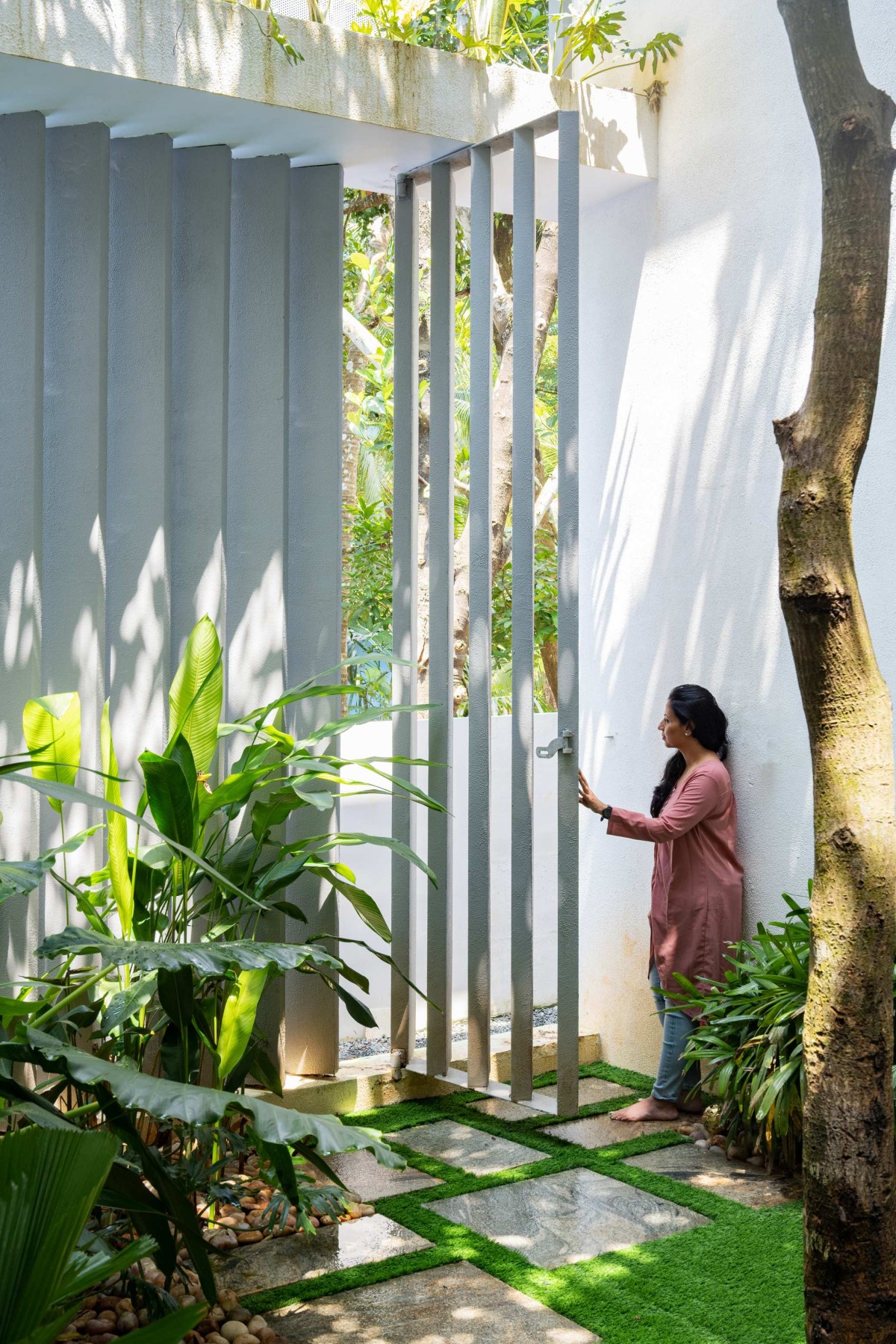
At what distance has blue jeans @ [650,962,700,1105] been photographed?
13.1 feet

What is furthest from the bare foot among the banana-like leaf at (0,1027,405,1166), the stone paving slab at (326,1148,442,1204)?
the banana-like leaf at (0,1027,405,1166)

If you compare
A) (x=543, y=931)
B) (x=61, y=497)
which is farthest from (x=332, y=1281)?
(x=543, y=931)

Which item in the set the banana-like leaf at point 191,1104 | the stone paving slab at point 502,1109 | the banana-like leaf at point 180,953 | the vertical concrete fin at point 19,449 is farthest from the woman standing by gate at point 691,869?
the banana-like leaf at point 191,1104

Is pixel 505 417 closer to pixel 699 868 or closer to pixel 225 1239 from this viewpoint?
pixel 699 868

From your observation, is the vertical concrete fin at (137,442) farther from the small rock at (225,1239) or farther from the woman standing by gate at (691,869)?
the woman standing by gate at (691,869)

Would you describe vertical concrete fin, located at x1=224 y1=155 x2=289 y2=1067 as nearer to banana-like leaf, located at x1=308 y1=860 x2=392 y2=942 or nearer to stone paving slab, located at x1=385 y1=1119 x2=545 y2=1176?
stone paving slab, located at x1=385 y1=1119 x2=545 y2=1176

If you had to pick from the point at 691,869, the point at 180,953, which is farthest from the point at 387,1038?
the point at 180,953

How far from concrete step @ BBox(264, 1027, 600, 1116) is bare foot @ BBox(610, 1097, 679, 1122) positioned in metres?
0.35

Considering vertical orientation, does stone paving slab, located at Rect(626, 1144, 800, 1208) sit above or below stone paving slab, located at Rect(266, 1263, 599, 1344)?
above

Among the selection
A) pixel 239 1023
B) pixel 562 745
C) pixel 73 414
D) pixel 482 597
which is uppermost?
pixel 73 414

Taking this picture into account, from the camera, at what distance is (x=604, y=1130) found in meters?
3.96

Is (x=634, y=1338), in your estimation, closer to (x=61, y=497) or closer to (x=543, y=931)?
(x=61, y=497)

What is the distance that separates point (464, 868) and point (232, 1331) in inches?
113

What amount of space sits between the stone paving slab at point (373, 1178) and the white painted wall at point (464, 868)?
1.20 meters
